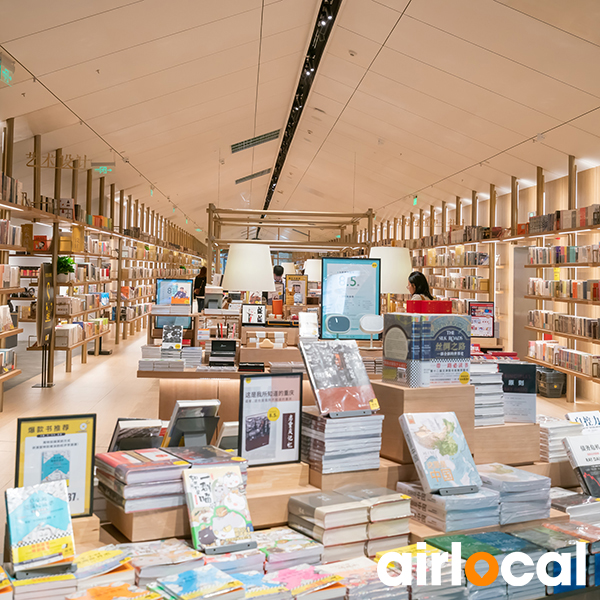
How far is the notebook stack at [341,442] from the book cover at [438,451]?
14cm

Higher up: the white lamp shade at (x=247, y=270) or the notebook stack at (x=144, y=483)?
the white lamp shade at (x=247, y=270)

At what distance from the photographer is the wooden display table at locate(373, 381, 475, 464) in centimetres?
253

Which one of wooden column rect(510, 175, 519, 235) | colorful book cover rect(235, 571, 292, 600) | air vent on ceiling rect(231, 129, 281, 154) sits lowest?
colorful book cover rect(235, 571, 292, 600)

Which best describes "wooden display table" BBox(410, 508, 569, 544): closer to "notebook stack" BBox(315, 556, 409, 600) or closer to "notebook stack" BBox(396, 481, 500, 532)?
"notebook stack" BBox(396, 481, 500, 532)

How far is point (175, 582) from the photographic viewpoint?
5.67ft

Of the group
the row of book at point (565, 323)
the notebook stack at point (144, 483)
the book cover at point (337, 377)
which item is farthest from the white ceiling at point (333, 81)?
the notebook stack at point (144, 483)

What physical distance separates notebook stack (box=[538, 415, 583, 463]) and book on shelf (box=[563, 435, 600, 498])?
3.1 inches

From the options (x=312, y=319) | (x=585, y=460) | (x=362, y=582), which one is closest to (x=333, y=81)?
(x=312, y=319)

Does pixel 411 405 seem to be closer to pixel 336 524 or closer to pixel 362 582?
pixel 336 524

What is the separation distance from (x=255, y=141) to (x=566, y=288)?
7960mm

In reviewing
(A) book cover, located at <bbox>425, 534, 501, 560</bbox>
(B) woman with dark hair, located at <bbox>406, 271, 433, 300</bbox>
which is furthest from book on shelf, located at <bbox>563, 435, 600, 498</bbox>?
(B) woman with dark hair, located at <bbox>406, 271, 433, 300</bbox>

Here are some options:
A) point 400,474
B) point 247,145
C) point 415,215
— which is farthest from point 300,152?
point 400,474

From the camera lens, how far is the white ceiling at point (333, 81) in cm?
555

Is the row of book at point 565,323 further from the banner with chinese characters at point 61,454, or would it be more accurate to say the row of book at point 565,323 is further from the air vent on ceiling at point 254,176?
the air vent on ceiling at point 254,176
